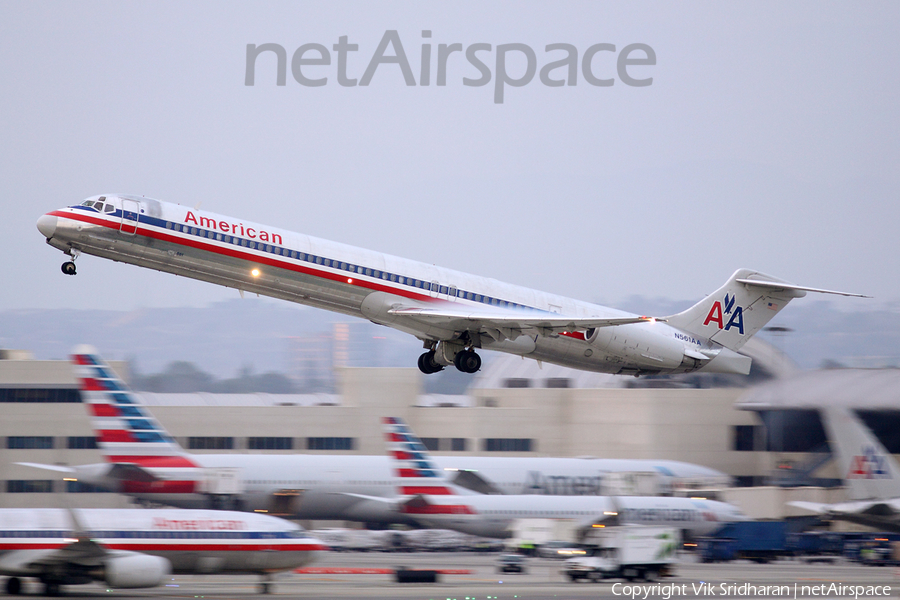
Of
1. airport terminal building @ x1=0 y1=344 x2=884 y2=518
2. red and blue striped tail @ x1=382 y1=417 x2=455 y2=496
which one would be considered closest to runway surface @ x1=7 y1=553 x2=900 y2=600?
red and blue striped tail @ x1=382 y1=417 x2=455 y2=496

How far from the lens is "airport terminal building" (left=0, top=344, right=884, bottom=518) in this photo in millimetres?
50281

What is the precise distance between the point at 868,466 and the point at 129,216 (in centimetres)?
2893

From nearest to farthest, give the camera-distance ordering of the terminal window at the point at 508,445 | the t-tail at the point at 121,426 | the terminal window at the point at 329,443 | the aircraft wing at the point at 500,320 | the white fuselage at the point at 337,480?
the aircraft wing at the point at 500,320 → the t-tail at the point at 121,426 → the white fuselage at the point at 337,480 → the terminal window at the point at 329,443 → the terminal window at the point at 508,445

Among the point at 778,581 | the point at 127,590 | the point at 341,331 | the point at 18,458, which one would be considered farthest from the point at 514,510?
the point at 341,331

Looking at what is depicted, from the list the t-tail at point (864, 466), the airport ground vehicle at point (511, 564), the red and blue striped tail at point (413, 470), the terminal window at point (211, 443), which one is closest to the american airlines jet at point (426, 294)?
the red and blue striped tail at point (413, 470)

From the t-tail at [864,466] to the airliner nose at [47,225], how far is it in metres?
30.4

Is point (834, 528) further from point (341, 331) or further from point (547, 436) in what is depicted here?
point (341, 331)

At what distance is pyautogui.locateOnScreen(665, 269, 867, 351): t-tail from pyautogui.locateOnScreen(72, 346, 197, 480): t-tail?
19449 mm

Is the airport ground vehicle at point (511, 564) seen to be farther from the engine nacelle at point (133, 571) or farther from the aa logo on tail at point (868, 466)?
the aa logo on tail at point (868, 466)

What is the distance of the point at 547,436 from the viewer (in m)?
58.8

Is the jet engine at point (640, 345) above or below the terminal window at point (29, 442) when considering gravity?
above

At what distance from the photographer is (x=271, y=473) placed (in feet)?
134

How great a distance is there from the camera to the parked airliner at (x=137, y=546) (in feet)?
80.9

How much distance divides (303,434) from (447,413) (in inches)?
338
